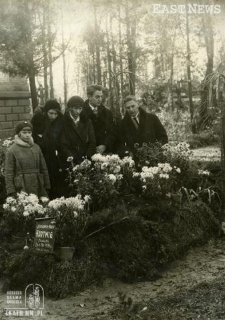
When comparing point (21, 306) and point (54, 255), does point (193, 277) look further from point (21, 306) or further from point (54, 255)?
point (21, 306)

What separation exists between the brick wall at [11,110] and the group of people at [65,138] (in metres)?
1.67

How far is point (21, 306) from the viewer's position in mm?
3379

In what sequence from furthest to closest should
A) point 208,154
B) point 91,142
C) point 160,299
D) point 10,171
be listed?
point 208,154 < point 91,142 < point 10,171 < point 160,299

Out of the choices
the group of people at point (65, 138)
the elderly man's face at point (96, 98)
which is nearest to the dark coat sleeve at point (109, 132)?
the group of people at point (65, 138)

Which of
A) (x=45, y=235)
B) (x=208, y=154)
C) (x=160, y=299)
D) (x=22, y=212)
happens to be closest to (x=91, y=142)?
(x=22, y=212)

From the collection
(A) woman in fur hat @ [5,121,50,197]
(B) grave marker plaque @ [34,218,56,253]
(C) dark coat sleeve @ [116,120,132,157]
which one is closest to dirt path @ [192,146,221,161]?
(C) dark coat sleeve @ [116,120,132,157]

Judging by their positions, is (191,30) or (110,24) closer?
(110,24)

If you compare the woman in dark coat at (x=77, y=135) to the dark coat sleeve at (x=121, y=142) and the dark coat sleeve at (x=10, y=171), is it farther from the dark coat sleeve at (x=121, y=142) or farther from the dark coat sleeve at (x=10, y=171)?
the dark coat sleeve at (x=10, y=171)

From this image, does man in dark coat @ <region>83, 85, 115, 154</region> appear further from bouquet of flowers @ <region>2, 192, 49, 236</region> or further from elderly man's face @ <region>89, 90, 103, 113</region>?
bouquet of flowers @ <region>2, 192, 49, 236</region>

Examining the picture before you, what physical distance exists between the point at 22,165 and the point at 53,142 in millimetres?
637

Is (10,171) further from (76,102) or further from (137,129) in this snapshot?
(137,129)

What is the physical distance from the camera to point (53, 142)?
4.98 m

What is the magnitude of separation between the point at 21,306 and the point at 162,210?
1.81 m

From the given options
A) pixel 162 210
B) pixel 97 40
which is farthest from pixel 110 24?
pixel 162 210
